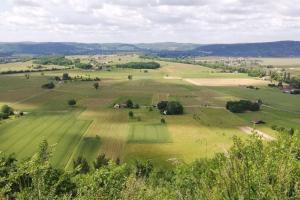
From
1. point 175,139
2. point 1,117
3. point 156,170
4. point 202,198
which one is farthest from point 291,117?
point 202,198

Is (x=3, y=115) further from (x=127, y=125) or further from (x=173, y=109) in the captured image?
(x=173, y=109)

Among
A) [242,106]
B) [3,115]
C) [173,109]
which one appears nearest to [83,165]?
[3,115]

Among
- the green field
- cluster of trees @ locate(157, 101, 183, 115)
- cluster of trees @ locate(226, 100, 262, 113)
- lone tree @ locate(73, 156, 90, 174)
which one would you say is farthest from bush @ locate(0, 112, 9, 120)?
cluster of trees @ locate(226, 100, 262, 113)

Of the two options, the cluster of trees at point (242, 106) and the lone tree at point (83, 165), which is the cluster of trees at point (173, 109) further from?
the lone tree at point (83, 165)

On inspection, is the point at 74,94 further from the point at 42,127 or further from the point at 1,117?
the point at 42,127

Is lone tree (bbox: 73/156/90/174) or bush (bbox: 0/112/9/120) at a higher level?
lone tree (bbox: 73/156/90/174)

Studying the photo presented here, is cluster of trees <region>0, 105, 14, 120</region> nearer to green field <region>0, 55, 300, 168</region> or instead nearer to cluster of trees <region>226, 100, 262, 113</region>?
green field <region>0, 55, 300, 168</region>

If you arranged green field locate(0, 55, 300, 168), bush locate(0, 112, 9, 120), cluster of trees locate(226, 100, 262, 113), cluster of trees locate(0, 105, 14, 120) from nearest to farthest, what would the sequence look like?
green field locate(0, 55, 300, 168), bush locate(0, 112, 9, 120), cluster of trees locate(0, 105, 14, 120), cluster of trees locate(226, 100, 262, 113)

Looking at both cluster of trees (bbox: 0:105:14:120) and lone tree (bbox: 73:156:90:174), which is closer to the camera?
lone tree (bbox: 73:156:90:174)

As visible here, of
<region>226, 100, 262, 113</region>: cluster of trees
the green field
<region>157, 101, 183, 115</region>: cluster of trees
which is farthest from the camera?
<region>226, 100, 262, 113</region>: cluster of trees

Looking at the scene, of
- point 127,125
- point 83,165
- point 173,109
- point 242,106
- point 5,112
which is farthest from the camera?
point 242,106

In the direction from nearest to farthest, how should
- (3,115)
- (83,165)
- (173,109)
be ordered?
(83,165) < (3,115) < (173,109)

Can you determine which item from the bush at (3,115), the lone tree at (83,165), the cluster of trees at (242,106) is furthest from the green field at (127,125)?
the cluster of trees at (242,106)
